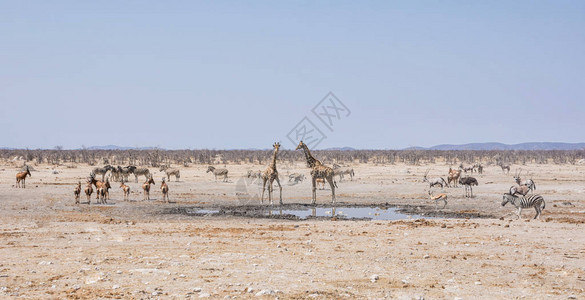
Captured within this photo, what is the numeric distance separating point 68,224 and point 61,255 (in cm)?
596

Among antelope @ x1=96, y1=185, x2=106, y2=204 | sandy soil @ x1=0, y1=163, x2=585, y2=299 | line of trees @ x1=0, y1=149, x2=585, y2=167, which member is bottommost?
sandy soil @ x1=0, y1=163, x2=585, y2=299

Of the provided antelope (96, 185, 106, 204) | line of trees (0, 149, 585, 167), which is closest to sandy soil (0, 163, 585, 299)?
antelope (96, 185, 106, 204)

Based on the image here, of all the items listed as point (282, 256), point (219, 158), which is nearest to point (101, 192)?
point (282, 256)

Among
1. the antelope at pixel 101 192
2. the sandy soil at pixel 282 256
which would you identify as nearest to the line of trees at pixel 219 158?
the antelope at pixel 101 192

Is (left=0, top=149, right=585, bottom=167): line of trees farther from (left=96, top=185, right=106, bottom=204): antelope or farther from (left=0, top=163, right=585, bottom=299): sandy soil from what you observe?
(left=0, top=163, right=585, bottom=299): sandy soil

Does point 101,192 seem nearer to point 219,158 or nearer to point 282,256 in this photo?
point 282,256

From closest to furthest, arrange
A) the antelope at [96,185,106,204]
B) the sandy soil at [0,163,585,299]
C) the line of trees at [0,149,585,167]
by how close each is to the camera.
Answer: the sandy soil at [0,163,585,299] < the antelope at [96,185,106,204] < the line of trees at [0,149,585,167]

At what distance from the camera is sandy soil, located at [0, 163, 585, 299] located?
9266 mm

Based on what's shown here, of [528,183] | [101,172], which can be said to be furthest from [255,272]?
[101,172]

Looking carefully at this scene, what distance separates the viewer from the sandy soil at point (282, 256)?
9.27m

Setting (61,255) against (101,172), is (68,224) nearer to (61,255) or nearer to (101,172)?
(61,255)

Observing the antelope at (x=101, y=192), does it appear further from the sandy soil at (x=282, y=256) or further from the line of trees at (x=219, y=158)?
the line of trees at (x=219, y=158)

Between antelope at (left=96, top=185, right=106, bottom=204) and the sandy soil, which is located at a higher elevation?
antelope at (left=96, top=185, right=106, bottom=204)

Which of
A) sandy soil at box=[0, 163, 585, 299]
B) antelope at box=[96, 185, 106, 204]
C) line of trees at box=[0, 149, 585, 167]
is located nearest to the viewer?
sandy soil at box=[0, 163, 585, 299]
